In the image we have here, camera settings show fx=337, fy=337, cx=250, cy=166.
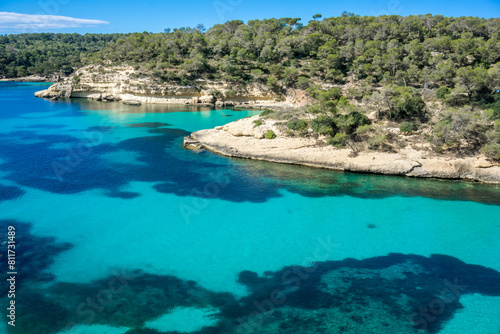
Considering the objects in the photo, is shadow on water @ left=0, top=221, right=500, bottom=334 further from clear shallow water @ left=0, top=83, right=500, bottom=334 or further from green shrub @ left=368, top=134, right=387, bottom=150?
green shrub @ left=368, top=134, right=387, bottom=150

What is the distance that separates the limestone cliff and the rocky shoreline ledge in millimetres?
34038

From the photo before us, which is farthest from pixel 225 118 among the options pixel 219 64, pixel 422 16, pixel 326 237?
pixel 422 16

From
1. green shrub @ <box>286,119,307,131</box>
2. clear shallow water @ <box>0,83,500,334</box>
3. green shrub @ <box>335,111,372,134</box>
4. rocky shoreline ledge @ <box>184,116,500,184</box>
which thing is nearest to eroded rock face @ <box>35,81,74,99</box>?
clear shallow water @ <box>0,83,500,334</box>

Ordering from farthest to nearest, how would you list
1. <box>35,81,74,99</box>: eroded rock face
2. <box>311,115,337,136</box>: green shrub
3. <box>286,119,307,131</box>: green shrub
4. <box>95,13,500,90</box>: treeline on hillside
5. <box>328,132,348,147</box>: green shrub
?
1. <box>35,81,74,99</box>: eroded rock face
2. <box>95,13,500,90</box>: treeline on hillside
3. <box>286,119,307,131</box>: green shrub
4. <box>311,115,337,136</box>: green shrub
5. <box>328,132,348,147</box>: green shrub

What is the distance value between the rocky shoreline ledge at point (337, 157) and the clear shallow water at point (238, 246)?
1.18m

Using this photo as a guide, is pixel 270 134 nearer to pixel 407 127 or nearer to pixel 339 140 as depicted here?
pixel 339 140

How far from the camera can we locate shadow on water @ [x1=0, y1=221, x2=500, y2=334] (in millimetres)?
14953

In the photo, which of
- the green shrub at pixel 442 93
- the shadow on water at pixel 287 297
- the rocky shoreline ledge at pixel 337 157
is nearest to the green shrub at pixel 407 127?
the rocky shoreline ledge at pixel 337 157

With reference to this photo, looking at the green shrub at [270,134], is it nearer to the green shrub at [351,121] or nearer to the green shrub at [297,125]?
the green shrub at [297,125]

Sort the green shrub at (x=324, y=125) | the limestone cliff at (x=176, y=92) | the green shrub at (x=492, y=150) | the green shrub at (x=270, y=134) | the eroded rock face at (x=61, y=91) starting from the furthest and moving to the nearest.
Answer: the eroded rock face at (x=61, y=91) < the limestone cliff at (x=176, y=92) < the green shrub at (x=270, y=134) < the green shrub at (x=324, y=125) < the green shrub at (x=492, y=150)

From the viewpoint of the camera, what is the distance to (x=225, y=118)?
6131 centimetres

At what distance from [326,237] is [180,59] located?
3008 inches

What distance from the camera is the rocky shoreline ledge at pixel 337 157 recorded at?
32094 millimetres

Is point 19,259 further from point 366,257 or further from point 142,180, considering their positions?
point 366,257
